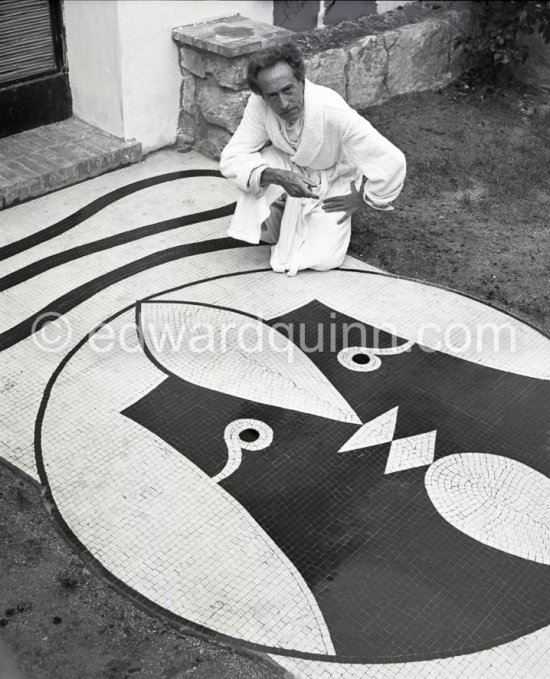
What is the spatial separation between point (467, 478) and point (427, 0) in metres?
4.90

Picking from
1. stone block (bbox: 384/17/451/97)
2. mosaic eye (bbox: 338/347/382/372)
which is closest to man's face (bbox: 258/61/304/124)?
mosaic eye (bbox: 338/347/382/372)

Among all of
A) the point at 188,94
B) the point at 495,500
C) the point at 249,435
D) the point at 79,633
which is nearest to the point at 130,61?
the point at 188,94

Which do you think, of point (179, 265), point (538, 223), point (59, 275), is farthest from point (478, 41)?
point (59, 275)

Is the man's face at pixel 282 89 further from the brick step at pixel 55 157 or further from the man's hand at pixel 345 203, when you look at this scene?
the brick step at pixel 55 157

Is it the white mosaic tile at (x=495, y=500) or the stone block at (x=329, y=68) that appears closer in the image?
the white mosaic tile at (x=495, y=500)

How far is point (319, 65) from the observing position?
19.3 feet

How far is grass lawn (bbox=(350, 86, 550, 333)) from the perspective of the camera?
4.55m

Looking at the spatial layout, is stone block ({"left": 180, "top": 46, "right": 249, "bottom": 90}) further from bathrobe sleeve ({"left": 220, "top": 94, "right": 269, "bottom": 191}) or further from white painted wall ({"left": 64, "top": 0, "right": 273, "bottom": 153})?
bathrobe sleeve ({"left": 220, "top": 94, "right": 269, "bottom": 191})

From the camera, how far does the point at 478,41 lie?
688cm

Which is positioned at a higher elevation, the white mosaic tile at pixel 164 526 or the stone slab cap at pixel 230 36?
the stone slab cap at pixel 230 36

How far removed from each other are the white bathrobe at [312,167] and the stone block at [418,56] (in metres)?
→ 2.43

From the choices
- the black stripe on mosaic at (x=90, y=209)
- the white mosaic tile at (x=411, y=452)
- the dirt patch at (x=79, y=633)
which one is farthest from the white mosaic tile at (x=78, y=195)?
the white mosaic tile at (x=411, y=452)

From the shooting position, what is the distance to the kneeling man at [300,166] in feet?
13.2

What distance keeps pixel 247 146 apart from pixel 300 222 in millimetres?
461
